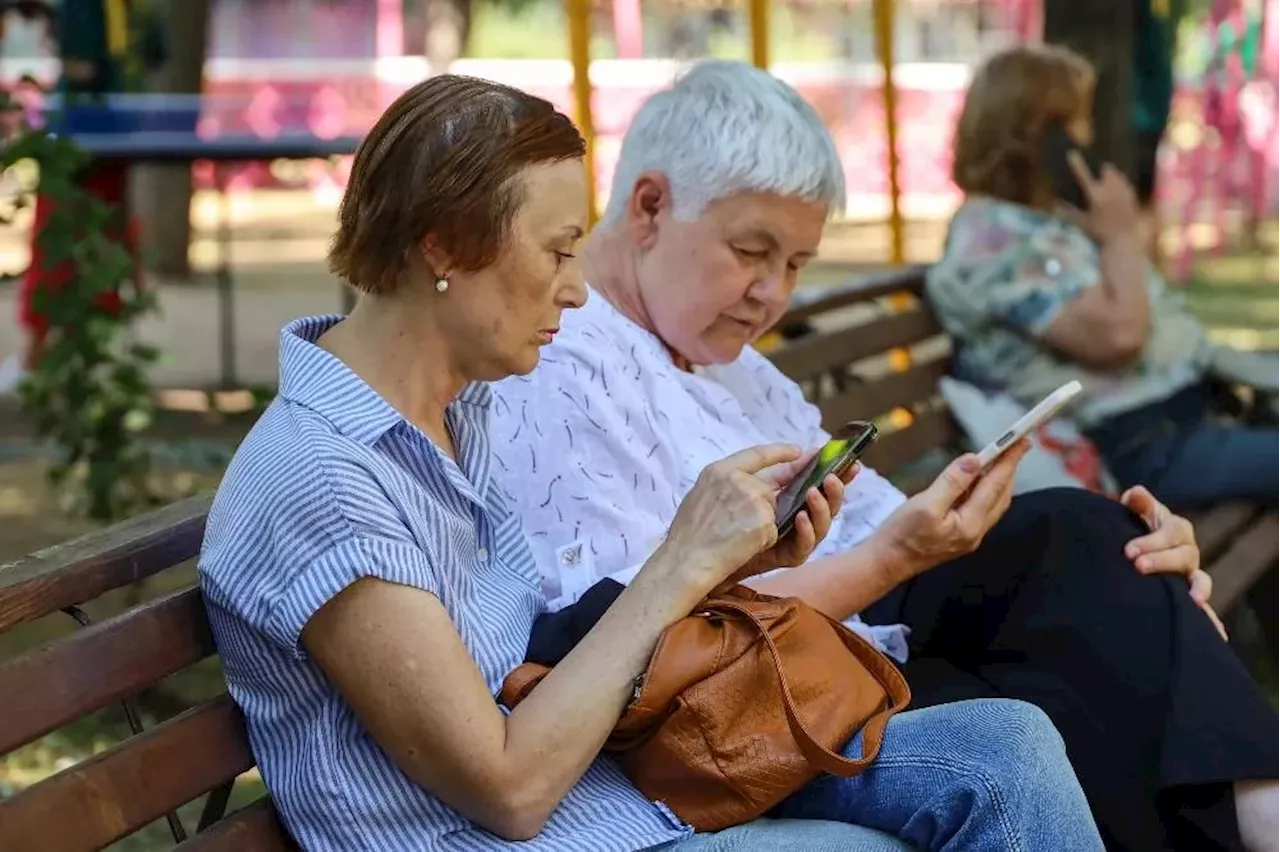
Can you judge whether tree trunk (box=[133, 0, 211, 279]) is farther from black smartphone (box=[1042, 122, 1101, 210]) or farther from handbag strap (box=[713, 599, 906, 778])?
handbag strap (box=[713, 599, 906, 778])

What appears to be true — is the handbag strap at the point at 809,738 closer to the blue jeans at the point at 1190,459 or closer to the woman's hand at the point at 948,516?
the woman's hand at the point at 948,516

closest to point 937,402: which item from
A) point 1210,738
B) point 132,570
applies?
point 1210,738

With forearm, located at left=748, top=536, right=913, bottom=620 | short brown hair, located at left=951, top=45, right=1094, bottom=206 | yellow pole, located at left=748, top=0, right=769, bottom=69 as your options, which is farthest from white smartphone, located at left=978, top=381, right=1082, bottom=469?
yellow pole, located at left=748, top=0, right=769, bottom=69

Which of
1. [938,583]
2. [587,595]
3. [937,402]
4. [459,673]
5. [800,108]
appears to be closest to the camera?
[459,673]

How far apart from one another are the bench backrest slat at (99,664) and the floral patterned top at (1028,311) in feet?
9.61

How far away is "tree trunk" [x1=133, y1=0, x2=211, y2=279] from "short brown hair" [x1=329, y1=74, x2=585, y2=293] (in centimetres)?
955

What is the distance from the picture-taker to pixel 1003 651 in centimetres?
281

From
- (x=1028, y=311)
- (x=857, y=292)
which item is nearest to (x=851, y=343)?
(x=857, y=292)

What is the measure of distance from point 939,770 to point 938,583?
820 mm

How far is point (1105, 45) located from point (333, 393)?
5283 mm

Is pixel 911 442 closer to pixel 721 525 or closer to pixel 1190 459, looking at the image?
pixel 1190 459

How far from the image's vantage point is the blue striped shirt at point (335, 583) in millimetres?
1885

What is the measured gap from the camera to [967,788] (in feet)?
6.97

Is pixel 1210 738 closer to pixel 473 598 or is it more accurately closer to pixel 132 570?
pixel 473 598
